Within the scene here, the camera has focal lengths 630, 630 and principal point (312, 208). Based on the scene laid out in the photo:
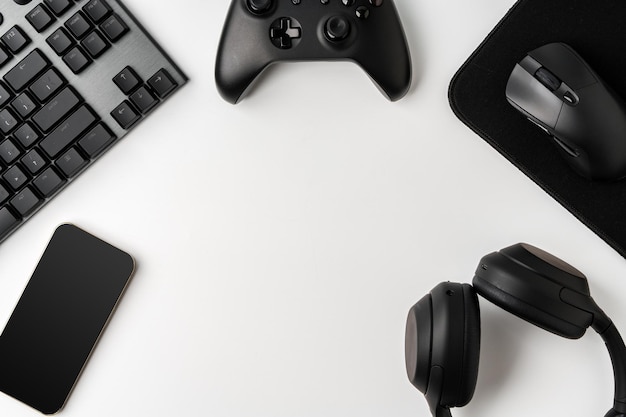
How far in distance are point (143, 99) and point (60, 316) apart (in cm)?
23

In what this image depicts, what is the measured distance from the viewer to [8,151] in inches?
23.8

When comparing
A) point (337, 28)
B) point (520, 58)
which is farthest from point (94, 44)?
point (520, 58)

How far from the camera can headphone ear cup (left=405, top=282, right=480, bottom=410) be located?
21.4 inches

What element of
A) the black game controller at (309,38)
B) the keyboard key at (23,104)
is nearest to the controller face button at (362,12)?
the black game controller at (309,38)

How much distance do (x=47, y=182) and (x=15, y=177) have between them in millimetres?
29

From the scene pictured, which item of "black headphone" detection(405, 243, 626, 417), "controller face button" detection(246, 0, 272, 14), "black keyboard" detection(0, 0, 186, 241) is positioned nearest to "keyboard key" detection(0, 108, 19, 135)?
"black keyboard" detection(0, 0, 186, 241)

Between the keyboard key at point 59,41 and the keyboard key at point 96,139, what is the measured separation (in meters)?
0.08

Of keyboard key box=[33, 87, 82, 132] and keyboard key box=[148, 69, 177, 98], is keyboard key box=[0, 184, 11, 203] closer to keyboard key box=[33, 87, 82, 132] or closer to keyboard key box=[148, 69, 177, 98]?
keyboard key box=[33, 87, 82, 132]

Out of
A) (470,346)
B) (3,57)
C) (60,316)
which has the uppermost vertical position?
(3,57)

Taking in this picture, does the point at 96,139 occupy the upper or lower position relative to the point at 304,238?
upper

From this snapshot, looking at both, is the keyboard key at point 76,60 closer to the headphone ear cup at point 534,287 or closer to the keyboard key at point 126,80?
the keyboard key at point 126,80

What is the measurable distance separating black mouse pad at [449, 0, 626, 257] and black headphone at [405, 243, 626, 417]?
0.09m

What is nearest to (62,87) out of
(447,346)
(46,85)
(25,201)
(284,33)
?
(46,85)

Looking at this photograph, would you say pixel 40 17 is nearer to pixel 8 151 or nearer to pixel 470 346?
pixel 8 151
